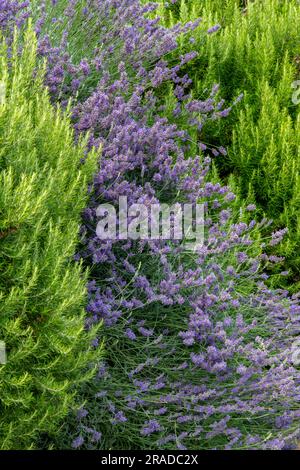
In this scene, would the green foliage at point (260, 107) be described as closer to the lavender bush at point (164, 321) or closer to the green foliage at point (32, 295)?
the lavender bush at point (164, 321)

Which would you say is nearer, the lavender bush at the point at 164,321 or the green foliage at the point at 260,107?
the lavender bush at the point at 164,321

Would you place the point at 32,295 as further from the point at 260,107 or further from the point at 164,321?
the point at 260,107

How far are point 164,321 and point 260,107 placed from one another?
1.86 metres

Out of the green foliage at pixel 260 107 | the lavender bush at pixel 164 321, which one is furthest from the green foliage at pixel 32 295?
the green foliage at pixel 260 107

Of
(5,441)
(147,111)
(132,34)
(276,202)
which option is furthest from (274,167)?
(5,441)

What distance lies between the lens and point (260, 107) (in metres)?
4.12

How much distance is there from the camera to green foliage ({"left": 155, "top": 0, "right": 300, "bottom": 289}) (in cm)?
376

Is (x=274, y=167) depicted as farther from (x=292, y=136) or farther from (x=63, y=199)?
(x=63, y=199)

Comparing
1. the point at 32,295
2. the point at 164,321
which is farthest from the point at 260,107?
the point at 32,295

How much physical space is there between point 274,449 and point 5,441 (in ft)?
3.13

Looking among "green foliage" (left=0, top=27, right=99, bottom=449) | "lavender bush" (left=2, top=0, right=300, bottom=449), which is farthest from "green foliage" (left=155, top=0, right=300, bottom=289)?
"green foliage" (left=0, top=27, right=99, bottom=449)

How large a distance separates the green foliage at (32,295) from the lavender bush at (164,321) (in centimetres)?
26

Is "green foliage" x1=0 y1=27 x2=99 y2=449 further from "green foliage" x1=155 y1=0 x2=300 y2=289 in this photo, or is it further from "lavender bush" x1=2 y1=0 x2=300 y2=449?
"green foliage" x1=155 y1=0 x2=300 y2=289

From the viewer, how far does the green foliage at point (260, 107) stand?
3.76m
